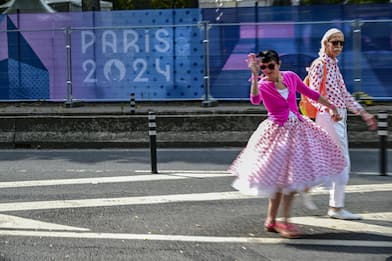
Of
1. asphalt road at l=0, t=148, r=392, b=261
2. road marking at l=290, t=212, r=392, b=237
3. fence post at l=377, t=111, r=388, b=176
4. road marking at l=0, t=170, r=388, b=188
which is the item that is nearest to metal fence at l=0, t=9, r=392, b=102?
asphalt road at l=0, t=148, r=392, b=261

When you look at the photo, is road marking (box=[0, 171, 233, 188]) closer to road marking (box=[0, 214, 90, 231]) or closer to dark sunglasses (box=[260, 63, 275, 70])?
road marking (box=[0, 214, 90, 231])

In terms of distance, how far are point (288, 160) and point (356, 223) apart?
1335 millimetres

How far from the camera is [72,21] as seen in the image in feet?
60.4

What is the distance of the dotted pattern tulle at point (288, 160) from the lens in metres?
5.70

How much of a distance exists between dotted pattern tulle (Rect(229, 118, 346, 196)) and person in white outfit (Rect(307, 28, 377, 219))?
0.50 m

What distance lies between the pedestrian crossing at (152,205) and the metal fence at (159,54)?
724 centimetres

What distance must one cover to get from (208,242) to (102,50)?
12600 mm

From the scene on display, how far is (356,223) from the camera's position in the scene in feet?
21.4

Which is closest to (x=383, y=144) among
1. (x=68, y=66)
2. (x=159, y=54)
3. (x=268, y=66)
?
(x=268, y=66)

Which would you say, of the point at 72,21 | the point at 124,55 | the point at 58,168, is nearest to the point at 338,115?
the point at 58,168

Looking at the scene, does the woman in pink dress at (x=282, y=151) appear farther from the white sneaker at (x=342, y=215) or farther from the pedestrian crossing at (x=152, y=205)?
the white sneaker at (x=342, y=215)

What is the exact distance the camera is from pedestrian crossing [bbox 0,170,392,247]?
19.9 ft

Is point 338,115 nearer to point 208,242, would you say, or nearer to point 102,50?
point 208,242

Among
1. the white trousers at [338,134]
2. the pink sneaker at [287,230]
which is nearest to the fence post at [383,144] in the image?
the white trousers at [338,134]
